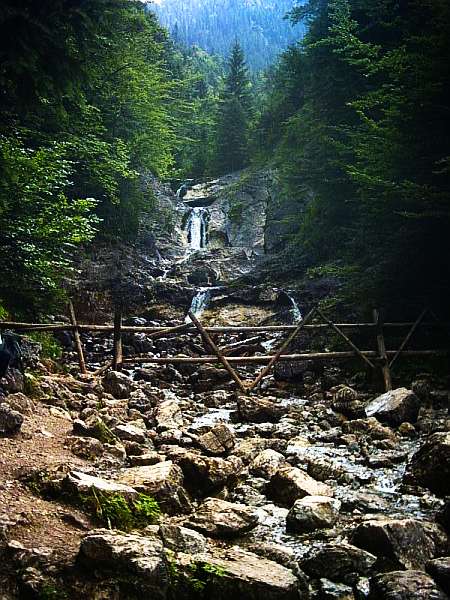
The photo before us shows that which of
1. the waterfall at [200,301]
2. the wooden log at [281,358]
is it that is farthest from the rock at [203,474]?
the waterfall at [200,301]

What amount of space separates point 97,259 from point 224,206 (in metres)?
13.8

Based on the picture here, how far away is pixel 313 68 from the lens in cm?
2084

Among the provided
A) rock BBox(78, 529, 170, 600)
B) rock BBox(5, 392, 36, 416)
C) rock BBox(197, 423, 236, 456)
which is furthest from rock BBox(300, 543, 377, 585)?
rock BBox(5, 392, 36, 416)

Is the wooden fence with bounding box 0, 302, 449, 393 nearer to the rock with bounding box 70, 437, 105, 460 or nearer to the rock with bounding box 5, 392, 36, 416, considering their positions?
the rock with bounding box 5, 392, 36, 416

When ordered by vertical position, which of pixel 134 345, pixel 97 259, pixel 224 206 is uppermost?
pixel 224 206

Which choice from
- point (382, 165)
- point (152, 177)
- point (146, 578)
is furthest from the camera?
point (152, 177)

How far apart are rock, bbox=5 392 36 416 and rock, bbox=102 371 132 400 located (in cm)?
326

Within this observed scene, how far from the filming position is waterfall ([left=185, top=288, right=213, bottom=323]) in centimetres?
2133

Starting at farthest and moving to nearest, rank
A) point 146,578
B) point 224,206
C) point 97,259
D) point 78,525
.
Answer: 1. point 224,206
2. point 97,259
3. point 78,525
4. point 146,578

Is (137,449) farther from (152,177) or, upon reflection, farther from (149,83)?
(152,177)

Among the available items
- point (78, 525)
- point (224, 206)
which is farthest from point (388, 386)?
point (224, 206)

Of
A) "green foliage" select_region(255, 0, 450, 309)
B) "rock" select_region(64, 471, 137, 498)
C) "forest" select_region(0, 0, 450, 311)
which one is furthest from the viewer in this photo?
"green foliage" select_region(255, 0, 450, 309)

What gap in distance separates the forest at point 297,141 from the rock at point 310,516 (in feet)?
13.9

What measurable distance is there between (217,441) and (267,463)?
2.37 feet
